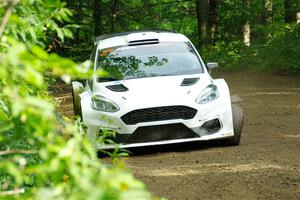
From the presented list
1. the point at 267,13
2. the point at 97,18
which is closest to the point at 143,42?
the point at 267,13

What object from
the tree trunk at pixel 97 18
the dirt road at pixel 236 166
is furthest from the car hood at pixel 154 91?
the tree trunk at pixel 97 18

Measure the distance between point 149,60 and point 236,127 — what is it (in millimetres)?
1887

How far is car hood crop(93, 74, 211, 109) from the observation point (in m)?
9.14

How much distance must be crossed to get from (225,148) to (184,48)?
215 centimetres

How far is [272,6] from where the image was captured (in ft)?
92.9

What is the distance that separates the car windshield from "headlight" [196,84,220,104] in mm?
684

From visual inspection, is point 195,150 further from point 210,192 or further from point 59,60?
point 59,60

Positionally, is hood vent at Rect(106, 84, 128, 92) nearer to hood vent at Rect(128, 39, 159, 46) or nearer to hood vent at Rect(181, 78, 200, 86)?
hood vent at Rect(181, 78, 200, 86)

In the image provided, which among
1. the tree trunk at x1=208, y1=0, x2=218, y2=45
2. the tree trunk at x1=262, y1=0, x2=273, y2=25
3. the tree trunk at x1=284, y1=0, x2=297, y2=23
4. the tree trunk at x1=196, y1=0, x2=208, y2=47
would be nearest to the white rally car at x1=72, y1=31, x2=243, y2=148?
the tree trunk at x1=284, y1=0, x2=297, y2=23

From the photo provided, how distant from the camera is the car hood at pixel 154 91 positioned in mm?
9141

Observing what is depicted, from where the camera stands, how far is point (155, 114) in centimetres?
914

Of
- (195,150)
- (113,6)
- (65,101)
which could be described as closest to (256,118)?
(195,150)

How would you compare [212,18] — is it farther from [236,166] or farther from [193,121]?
[236,166]

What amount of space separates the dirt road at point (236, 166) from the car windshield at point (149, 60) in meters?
1.23
